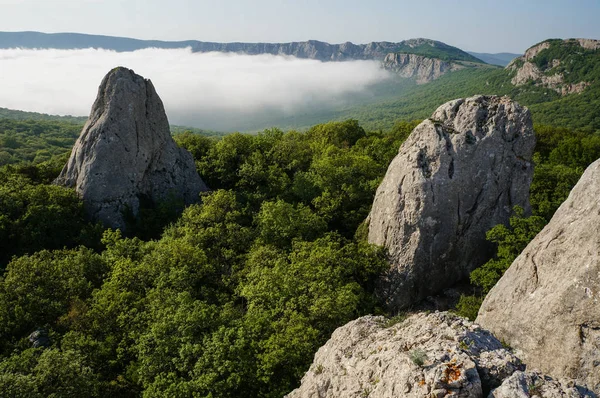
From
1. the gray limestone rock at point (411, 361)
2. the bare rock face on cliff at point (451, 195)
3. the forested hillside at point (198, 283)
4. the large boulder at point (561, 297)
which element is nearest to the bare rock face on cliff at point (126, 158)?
the forested hillside at point (198, 283)

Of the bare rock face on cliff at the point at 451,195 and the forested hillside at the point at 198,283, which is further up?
the bare rock face on cliff at the point at 451,195

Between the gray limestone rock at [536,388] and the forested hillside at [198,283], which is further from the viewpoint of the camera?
the forested hillside at [198,283]

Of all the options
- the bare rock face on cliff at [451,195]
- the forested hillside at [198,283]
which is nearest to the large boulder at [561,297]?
the forested hillside at [198,283]

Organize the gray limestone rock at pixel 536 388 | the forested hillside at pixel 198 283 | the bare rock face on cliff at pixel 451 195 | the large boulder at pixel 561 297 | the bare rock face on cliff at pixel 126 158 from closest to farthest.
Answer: the gray limestone rock at pixel 536 388 → the large boulder at pixel 561 297 → the forested hillside at pixel 198 283 → the bare rock face on cliff at pixel 451 195 → the bare rock face on cliff at pixel 126 158

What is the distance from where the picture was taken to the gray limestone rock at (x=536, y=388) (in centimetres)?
906

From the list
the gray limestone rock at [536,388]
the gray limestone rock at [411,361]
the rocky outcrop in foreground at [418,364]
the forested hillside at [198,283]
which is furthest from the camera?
the forested hillside at [198,283]

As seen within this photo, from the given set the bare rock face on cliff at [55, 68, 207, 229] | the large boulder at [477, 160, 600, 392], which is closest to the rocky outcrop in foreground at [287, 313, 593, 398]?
the large boulder at [477, 160, 600, 392]

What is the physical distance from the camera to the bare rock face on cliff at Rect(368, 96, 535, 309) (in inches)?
1185

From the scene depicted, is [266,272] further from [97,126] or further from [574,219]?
[97,126]

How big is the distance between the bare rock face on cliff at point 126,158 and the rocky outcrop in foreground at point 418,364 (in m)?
32.0

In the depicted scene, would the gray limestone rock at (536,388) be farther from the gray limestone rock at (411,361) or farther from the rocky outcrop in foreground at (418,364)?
the gray limestone rock at (411,361)

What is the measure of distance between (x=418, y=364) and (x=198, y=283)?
22.3 meters

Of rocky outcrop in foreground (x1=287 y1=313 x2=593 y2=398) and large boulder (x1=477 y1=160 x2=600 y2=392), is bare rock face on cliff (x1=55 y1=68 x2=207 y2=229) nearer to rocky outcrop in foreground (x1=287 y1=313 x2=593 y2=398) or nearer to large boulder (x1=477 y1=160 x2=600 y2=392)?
rocky outcrop in foreground (x1=287 y1=313 x2=593 y2=398)

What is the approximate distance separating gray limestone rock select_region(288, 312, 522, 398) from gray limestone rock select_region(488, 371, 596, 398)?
0.46 m
